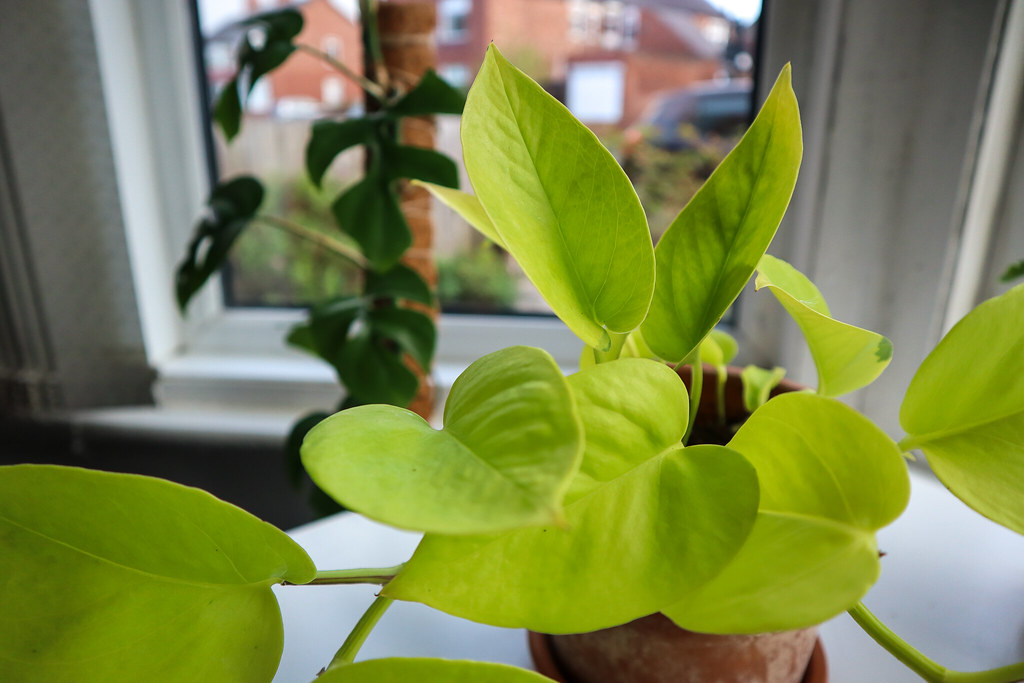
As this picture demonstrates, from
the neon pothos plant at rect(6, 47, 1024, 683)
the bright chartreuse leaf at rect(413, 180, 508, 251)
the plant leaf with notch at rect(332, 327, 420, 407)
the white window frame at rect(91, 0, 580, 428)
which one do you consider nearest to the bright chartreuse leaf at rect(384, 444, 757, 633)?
the neon pothos plant at rect(6, 47, 1024, 683)

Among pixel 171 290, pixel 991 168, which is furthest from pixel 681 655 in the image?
pixel 171 290

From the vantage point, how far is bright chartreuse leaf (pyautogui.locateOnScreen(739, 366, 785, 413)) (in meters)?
0.37

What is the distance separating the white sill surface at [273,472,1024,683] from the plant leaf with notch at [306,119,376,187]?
307 millimetres

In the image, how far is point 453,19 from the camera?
2.93 ft

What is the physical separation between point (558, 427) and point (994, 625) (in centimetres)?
38

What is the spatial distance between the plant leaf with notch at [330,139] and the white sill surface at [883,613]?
1.01 feet

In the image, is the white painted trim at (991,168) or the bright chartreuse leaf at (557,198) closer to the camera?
the bright chartreuse leaf at (557,198)

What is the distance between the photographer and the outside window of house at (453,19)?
88cm

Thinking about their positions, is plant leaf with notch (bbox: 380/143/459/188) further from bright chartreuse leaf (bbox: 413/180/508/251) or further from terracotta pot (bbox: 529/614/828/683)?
terracotta pot (bbox: 529/614/828/683)

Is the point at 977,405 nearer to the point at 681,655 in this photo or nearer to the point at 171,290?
the point at 681,655

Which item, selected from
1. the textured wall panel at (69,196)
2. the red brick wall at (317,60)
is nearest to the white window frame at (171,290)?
the textured wall panel at (69,196)

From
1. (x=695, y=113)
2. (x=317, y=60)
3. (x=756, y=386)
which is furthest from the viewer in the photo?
(x=317, y=60)

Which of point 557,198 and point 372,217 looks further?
point 372,217

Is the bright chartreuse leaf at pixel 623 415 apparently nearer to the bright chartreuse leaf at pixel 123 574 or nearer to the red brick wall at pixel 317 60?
the bright chartreuse leaf at pixel 123 574
